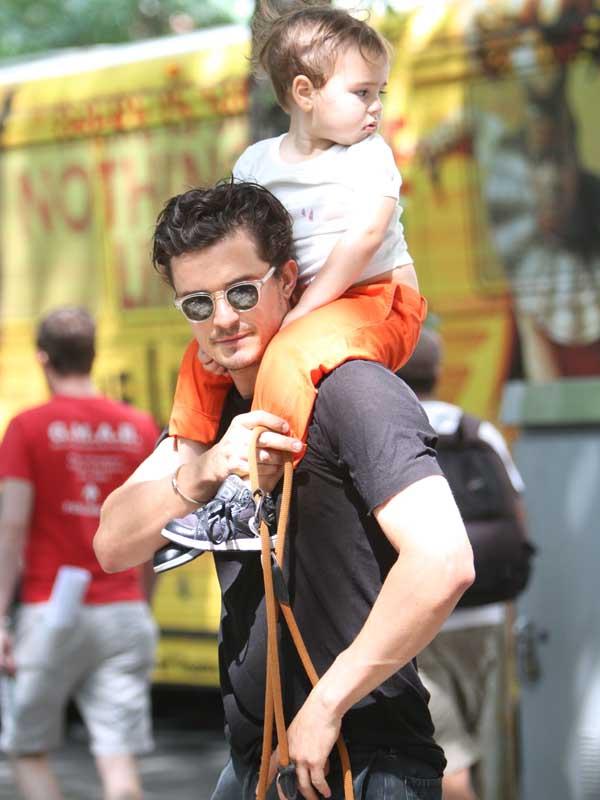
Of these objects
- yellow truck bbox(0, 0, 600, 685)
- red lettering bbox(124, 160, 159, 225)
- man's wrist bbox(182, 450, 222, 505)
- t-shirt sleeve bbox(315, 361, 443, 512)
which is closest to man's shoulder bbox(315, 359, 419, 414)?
t-shirt sleeve bbox(315, 361, 443, 512)

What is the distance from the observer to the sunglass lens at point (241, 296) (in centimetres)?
235

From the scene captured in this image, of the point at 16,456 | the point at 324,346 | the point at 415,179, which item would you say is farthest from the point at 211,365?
the point at 415,179

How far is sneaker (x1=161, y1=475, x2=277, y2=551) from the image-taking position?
7.44 ft

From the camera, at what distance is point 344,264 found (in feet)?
7.91

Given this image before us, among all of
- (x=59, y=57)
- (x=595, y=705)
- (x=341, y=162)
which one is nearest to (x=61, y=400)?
(x=595, y=705)

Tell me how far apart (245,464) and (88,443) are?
2705 millimetres

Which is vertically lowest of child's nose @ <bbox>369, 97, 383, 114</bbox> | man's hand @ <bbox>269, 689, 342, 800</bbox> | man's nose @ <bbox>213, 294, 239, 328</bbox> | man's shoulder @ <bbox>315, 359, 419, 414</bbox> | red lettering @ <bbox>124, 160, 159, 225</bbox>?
red lettering @ <bbox>124, 160, 159, 225</bbox>

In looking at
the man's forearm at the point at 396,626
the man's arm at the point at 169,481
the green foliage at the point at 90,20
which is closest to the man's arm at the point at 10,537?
the man's arm at the point at 169,481

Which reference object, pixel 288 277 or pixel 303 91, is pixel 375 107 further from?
pixel 288 277

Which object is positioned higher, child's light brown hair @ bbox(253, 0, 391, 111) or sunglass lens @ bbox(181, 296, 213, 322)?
child's light brown hair @ bbox(253, 0, 391, 111)

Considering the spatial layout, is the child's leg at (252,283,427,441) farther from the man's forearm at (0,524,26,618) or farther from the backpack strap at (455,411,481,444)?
the man's forearm at (0,524,26,618)

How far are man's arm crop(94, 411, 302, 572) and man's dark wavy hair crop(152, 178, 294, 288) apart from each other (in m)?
0.29

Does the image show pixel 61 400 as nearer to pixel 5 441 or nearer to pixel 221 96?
pixel 5 441

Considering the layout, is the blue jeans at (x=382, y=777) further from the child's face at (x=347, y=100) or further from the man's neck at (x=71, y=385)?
the man's neck at (x=71, y=385)
